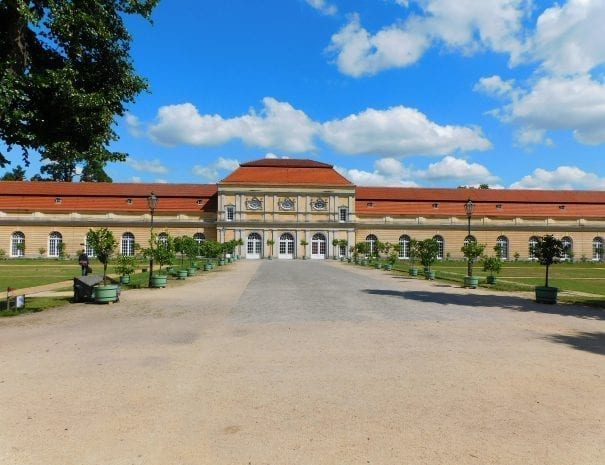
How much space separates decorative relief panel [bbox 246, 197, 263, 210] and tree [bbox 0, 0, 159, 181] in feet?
138

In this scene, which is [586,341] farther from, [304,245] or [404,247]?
[404,247]

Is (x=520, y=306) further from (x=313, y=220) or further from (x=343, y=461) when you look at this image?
(x=313, y=220)

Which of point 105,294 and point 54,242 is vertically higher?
point 54,242

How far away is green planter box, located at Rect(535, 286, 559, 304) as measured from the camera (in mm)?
13883

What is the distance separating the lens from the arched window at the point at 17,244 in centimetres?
4925

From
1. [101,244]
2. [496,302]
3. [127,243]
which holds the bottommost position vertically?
[496,302]

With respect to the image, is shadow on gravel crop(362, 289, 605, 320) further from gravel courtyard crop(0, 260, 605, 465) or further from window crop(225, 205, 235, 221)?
window crop(225, 205, 235, 221)

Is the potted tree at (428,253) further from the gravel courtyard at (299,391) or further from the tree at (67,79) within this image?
the tree at (67,79)

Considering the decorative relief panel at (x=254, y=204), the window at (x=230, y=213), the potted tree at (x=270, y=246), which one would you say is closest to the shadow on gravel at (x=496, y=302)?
the potted tree at (x=270, y=246)

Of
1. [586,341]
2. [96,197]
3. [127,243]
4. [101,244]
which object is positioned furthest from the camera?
[96,197]

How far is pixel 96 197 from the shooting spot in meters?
52.2

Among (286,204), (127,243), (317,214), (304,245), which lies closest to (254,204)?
(286,204)

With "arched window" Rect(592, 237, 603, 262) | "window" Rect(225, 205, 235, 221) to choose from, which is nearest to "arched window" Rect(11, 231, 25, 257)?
"window" Rect(225, 205, 235, 221)

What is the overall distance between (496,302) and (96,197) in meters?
49.2
